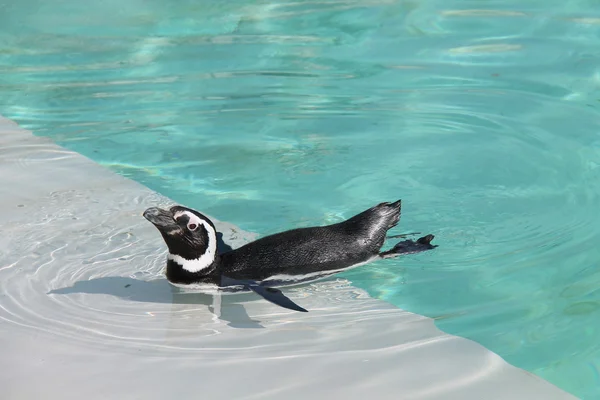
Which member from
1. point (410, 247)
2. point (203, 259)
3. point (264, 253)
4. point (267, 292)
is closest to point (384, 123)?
point (410, 247)

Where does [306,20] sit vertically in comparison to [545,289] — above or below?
above

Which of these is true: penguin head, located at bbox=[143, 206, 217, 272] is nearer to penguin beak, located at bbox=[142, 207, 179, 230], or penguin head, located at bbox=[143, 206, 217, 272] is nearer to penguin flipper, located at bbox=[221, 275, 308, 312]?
penguin beak, located at bbox=[142, 207, 179, 230]

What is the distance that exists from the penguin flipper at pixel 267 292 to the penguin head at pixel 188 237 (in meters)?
0.13

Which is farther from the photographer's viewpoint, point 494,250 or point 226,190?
point 226,190

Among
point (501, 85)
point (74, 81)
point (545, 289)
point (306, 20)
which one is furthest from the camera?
point (306, 20)

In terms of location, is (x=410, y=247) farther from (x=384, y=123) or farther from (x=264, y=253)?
(x=384, y=123)

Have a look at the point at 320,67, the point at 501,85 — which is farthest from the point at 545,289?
the point at 320,67

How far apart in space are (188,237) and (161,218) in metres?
0.18

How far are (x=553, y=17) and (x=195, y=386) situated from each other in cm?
671

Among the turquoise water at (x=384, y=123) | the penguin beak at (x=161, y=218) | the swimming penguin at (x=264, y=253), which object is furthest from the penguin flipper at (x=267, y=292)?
the turquoise water at (x=384, y=123)

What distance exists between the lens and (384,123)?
Answer: 22.7ft

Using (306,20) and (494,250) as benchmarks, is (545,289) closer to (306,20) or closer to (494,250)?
(494,250)

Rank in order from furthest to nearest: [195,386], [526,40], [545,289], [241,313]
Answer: [526,40]
[545,289]
[241,313]
[195,386]

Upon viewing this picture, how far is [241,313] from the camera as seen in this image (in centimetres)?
418
